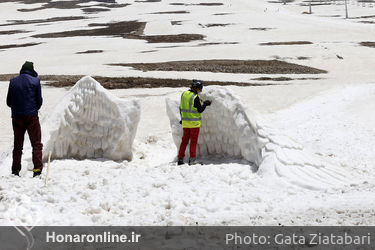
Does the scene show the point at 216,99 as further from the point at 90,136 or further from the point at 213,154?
the point at 90,136

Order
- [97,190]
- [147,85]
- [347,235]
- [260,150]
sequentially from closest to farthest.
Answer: [347,235] < [97,190] < [260,150] < [147,85]

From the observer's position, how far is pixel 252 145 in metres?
9.29

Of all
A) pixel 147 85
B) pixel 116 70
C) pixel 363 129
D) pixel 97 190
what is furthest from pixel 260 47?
pixel 97 190

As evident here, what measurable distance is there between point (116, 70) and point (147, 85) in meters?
5.85

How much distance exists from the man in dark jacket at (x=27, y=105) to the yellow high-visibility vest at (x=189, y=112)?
2.85 m

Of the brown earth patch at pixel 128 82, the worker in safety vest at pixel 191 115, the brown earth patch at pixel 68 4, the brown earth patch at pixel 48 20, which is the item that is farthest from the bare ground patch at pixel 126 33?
the worker in safety vest at pixel 191 115

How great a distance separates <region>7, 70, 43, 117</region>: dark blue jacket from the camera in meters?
8.17

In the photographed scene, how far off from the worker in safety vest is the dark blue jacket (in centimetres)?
292

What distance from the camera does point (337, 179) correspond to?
815 centimetres

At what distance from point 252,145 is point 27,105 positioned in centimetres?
426

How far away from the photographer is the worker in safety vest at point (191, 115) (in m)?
9.55

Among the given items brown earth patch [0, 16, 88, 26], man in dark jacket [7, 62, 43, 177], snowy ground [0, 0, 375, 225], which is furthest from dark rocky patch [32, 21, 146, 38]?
man in dark jacket [7, 62, 43, 177]

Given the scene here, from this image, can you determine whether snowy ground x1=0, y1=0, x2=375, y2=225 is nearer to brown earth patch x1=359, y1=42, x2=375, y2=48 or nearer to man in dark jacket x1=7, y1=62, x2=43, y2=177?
man in dark jacket x1=7, y1=62, x2=43, y2=177

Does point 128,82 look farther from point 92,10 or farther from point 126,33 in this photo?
point 92,10
